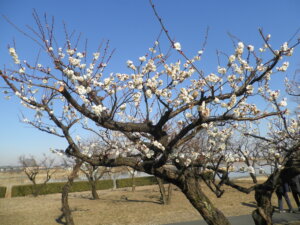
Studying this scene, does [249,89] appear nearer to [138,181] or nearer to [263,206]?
[263,206]

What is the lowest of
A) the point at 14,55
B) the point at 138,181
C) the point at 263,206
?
the point at 138,181

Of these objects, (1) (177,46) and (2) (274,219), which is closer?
(1) (177,46)

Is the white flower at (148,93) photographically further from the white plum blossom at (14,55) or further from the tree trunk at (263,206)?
Answer: the tree trunk at (263,206)

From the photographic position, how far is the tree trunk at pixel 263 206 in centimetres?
457

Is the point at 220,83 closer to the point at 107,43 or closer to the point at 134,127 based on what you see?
the point at 134,127

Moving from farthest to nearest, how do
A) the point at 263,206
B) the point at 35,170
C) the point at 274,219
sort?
the point at 35,170 → the point at 274,219 → the point at 263,206

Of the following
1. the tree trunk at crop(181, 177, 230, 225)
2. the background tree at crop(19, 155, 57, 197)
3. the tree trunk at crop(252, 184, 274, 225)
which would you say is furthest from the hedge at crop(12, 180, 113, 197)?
the tree trunk at crop(181, 177, 230, 225)

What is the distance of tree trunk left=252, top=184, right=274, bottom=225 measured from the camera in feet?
15.0

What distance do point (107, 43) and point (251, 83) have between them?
99.6 inches

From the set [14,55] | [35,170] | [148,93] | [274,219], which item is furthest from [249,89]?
[35,170]

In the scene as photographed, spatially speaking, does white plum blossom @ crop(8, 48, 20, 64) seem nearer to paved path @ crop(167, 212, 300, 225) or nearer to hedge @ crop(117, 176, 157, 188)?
paved path @ crop(167, 212, 300, 225)

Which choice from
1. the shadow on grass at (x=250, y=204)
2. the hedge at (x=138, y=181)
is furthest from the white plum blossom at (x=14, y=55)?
the hedge at (x=138, y=181)

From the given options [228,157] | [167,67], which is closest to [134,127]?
[167,67]

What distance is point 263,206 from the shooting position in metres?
4.71
